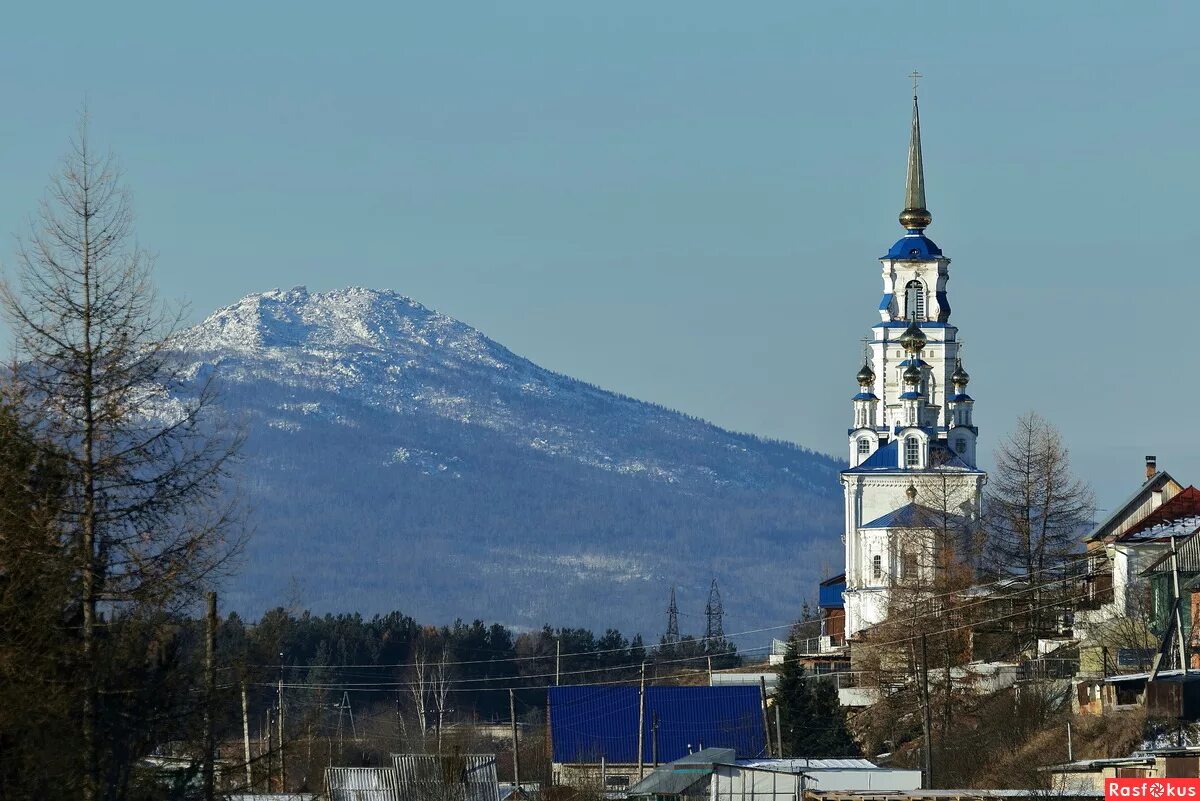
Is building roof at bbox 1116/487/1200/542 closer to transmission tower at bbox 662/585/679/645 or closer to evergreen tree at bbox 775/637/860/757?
evergreen tree at bbox 775/637/860/757

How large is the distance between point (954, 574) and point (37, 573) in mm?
62135

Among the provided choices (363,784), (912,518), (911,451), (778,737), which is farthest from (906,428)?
(363,784)

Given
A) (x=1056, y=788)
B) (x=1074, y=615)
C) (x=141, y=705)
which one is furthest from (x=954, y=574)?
(x=141, y=705)

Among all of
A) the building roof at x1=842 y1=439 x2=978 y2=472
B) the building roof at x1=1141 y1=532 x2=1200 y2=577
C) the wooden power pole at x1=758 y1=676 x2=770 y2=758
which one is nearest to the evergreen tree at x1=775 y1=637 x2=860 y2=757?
the wooden power pole at x1=758 y1=676 x2=770 y2=758

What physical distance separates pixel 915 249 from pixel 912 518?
68.4 ft

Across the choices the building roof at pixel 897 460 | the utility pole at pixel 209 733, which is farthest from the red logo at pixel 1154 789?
the building roof at pixel 897 460

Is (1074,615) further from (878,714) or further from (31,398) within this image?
(31,398)

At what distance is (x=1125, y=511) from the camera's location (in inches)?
3110

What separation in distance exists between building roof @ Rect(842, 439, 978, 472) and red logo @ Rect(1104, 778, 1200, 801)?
88745 millimetres

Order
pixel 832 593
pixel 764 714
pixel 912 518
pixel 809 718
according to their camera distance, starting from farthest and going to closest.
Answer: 1. pixel 832 593
2. pixel 912 518
3. pixel 809 718
4. pixel 764 714

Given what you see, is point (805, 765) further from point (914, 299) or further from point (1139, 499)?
point (914, 299)

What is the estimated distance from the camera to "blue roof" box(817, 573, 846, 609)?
127 m

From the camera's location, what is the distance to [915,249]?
129 metres

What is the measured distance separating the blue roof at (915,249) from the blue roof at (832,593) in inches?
710
